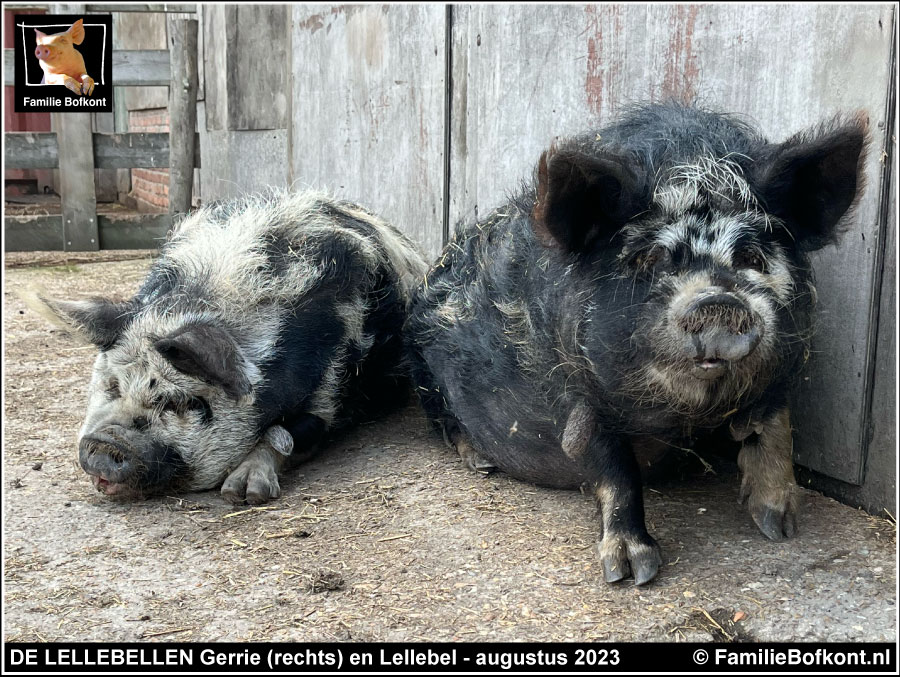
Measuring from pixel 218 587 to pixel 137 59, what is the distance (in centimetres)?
845

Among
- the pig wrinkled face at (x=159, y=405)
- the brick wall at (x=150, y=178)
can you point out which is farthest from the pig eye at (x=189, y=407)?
the brick wall at (x=150, y=178)

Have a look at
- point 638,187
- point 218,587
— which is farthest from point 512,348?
point 218,587

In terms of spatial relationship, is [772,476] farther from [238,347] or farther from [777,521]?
[238,347]

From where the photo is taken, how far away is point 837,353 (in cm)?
337

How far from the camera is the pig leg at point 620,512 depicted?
9.51 feet

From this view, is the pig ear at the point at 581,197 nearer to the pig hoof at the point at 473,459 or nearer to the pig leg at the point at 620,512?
the pig leg at the point at 620,512

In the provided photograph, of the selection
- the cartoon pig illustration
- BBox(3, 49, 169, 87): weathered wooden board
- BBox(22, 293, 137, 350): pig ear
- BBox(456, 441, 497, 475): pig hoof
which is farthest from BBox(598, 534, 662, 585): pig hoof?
BBox(3, 49, 169, 87): weathered wooden board

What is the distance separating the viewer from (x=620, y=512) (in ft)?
9.87

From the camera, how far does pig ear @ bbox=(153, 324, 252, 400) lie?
362 centimetres

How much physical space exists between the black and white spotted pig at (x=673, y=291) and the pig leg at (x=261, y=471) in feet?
4.21

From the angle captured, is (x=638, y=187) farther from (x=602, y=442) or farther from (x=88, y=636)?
(x=88, y=636)

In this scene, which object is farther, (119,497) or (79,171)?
(79,171)

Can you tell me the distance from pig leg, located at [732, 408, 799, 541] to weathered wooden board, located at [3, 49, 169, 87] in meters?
8.78
